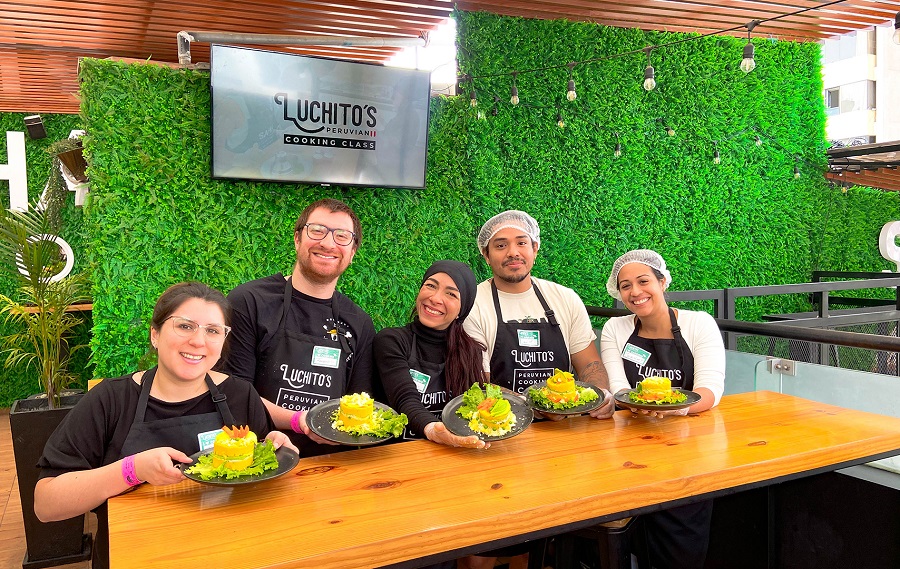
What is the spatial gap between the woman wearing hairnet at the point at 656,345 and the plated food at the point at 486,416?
716 millimetres

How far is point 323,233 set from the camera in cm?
241

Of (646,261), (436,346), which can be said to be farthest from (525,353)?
(646,261)

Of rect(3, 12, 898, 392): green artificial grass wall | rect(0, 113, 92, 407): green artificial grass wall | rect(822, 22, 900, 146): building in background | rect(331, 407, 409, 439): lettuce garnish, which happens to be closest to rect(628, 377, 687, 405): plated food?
rect(331, 407, 409, 439): lettuce garnish

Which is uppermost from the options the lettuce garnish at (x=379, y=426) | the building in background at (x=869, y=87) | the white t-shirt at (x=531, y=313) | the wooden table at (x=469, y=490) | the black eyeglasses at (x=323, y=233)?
the building in background at (x=869, y=87)

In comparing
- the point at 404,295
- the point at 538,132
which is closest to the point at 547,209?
the point at 538,132

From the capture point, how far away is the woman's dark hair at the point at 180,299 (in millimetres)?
1787

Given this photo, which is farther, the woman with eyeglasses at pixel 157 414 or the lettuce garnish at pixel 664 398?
the lettuce garnish at pixel 664 398

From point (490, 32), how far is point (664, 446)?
3.67 meters

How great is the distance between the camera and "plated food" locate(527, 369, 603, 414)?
7.06 ft

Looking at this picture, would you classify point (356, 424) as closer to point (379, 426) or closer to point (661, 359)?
point (379, 426)

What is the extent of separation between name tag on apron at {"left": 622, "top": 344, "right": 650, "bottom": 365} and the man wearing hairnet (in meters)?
0.17

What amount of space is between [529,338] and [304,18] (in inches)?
131

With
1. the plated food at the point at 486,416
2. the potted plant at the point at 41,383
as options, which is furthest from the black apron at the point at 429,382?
the potted plant at the point at 41,383

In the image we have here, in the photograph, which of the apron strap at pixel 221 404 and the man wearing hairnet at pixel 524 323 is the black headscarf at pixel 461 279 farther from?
the apron strap at pixel 221 404
